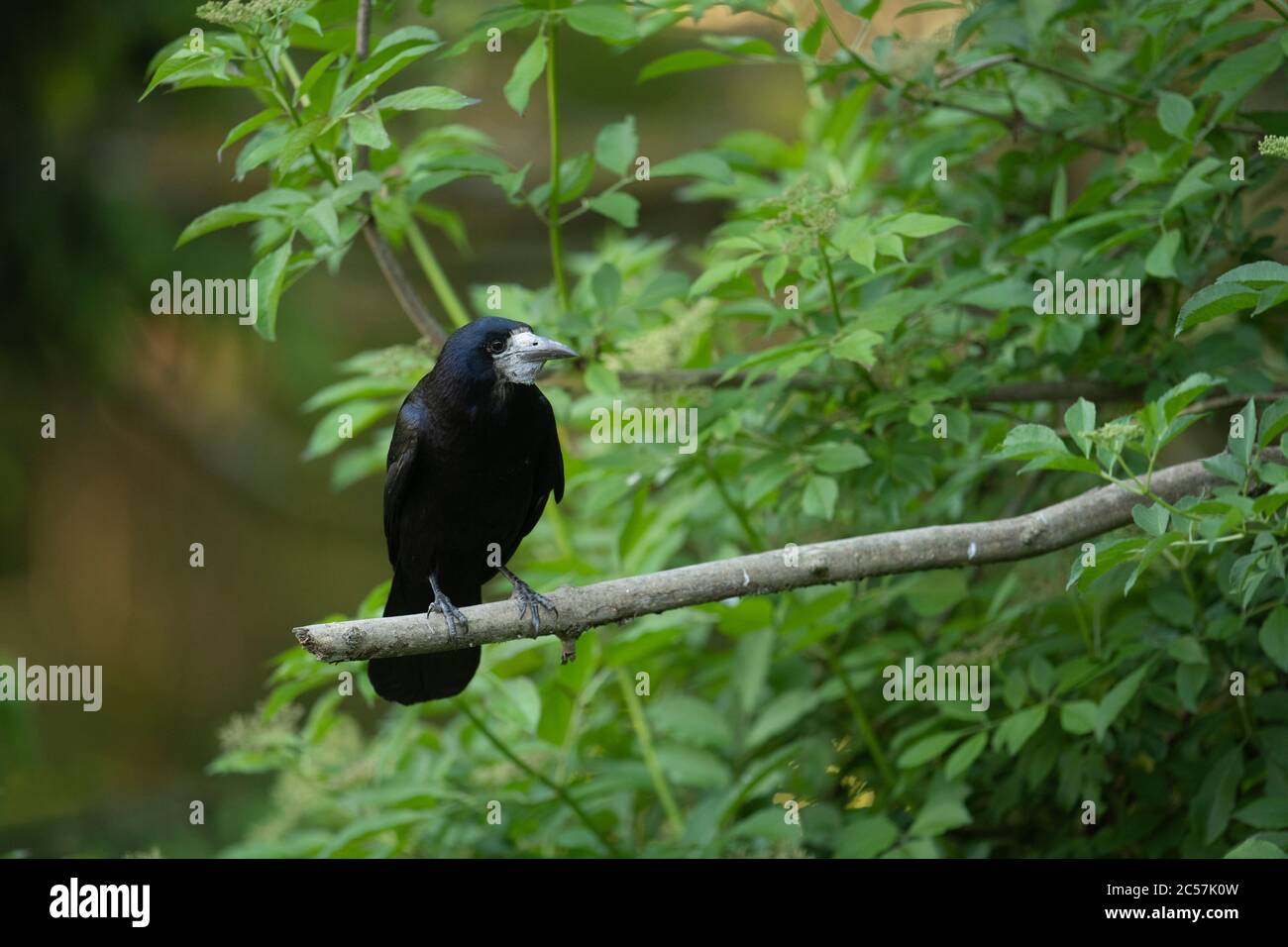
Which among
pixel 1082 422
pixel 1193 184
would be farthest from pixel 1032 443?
pixel 1193 184

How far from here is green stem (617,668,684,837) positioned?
3.32 metres

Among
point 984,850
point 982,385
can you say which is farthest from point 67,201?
point 984,850

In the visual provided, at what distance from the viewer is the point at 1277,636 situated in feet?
7.30

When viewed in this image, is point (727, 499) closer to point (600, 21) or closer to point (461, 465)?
point (461, 465)

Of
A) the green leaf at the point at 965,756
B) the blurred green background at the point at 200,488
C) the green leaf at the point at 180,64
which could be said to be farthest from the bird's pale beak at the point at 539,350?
the blurred green background at the point at 200,488

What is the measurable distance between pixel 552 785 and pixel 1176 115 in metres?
1.98

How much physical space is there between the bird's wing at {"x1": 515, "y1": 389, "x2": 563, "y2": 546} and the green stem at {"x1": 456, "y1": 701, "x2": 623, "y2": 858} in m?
0.46

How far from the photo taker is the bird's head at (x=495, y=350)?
278 cm

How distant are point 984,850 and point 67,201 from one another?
315 cm

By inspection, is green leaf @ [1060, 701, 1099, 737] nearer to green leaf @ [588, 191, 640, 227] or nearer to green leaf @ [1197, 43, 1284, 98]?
green leaf @ [1197, 43, 1284, 98]

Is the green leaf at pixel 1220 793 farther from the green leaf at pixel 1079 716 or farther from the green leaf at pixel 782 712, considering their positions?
the green leaf at pixel 782 712

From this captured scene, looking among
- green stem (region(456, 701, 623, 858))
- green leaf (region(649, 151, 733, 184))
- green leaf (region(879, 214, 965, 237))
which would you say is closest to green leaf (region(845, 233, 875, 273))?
green leaf (region(879, 214, 965, 237))
